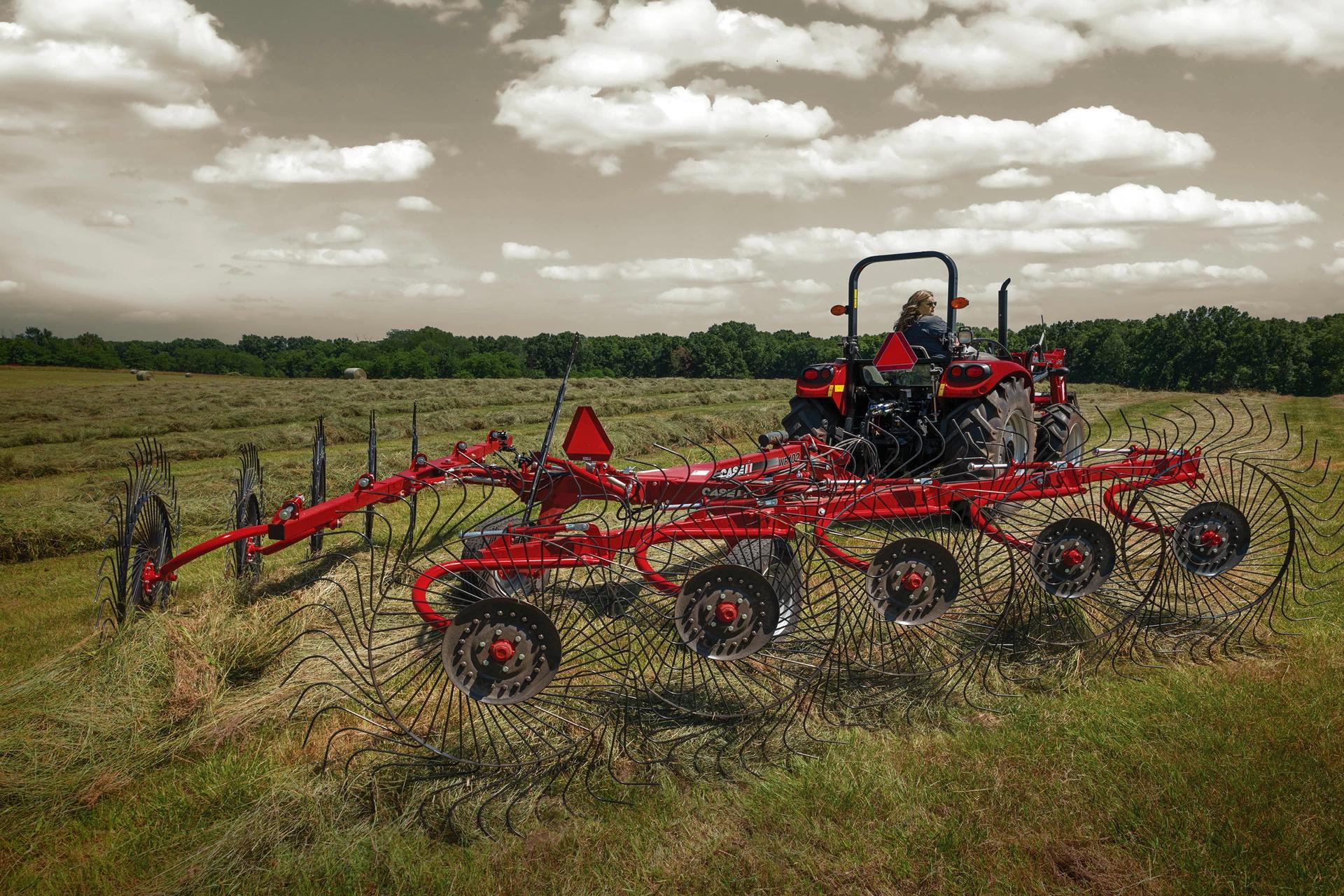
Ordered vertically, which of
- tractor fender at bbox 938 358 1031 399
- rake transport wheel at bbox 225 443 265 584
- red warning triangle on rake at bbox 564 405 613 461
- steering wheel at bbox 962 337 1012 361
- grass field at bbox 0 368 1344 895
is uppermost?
steering wheel at bbox 962 337 1012 361

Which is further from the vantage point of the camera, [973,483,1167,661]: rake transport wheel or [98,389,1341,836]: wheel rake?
[973,483,1167,661]: rake transport wheel

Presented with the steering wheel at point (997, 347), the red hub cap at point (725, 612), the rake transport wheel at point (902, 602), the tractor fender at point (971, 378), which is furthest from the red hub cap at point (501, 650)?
the steering wheel at point (997, 347)

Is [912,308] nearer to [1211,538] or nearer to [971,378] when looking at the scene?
[971,378]

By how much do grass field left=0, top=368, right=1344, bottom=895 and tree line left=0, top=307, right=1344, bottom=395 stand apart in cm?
3056

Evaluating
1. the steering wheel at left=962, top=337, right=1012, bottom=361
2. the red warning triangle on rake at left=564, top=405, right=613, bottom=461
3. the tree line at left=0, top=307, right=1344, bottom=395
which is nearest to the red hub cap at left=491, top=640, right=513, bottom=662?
the red warning triangle on rake at left=564, top=405, right=613, bottom=461

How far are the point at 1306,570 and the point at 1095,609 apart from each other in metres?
2.03

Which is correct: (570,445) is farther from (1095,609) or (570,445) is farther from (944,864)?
(1095,609)

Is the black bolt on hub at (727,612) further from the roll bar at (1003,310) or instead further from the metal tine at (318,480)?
the roll bar at (1003,310)

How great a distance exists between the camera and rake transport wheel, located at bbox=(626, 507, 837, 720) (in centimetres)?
326

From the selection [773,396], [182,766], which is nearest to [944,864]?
[182,766]

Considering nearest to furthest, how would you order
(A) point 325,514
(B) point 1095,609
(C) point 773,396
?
(A) point 325,514 < (B) point 1095,609 < (C) point 773,396

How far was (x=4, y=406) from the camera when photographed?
17.1 meters

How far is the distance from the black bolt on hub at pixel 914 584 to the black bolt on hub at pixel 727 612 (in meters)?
0.66

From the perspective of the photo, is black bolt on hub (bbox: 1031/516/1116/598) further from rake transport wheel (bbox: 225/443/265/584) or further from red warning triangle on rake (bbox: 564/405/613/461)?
rake transport wheel (bbox: 225/443/265/584)
